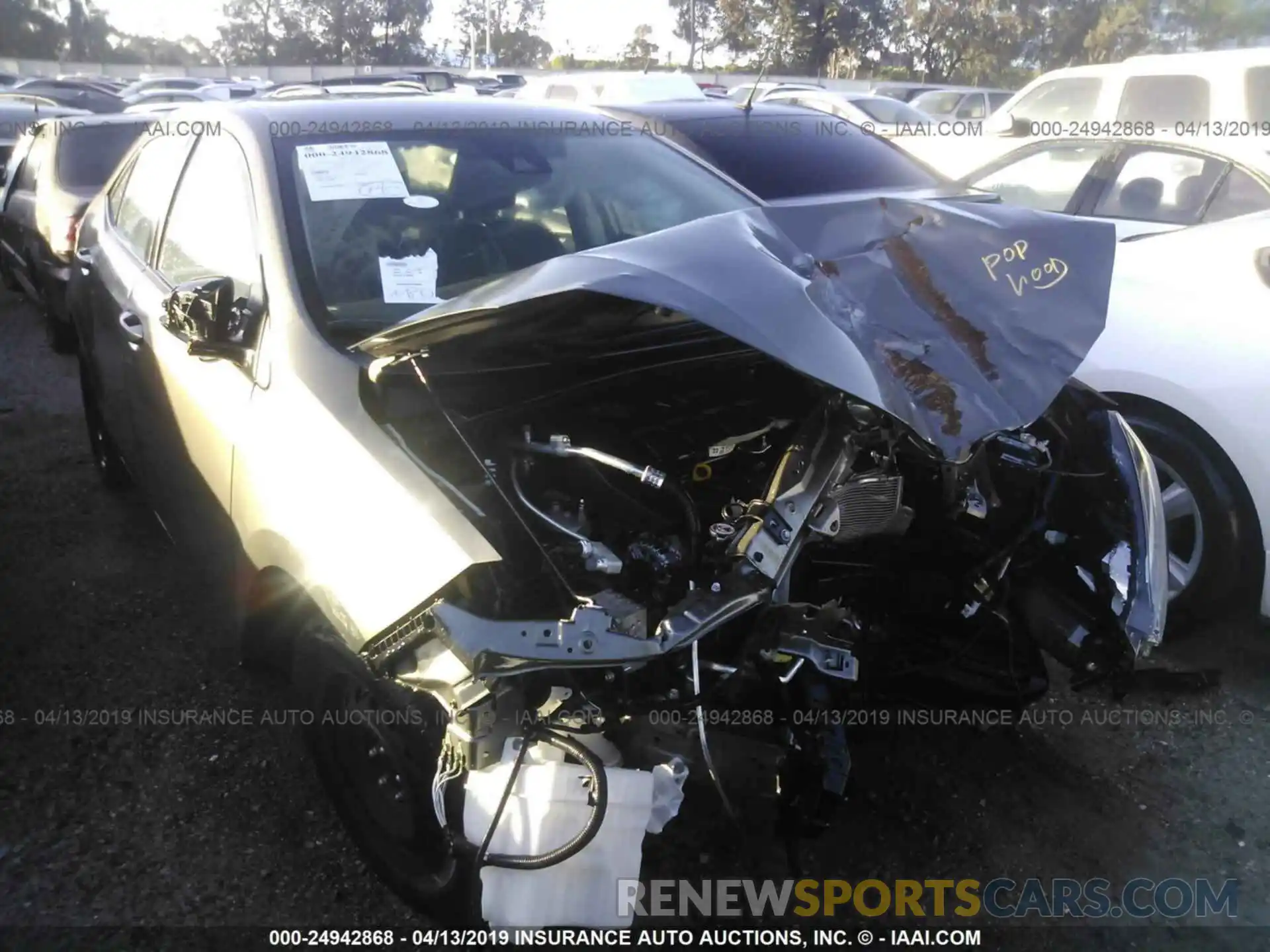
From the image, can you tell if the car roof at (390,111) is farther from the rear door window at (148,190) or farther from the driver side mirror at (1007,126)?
the driver side mirror at (1007,126)

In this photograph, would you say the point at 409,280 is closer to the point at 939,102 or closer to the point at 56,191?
the point at 56,191

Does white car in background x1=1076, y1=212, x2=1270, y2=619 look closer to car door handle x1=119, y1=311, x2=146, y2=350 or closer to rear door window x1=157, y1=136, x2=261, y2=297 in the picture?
rear door window x1=157, y1=136, x2=261, y2=297

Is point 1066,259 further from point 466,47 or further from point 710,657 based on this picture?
point 466,47

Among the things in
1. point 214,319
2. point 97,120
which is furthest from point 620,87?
point 214,319

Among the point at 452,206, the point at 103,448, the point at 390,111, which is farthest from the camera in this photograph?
the point at 103,448

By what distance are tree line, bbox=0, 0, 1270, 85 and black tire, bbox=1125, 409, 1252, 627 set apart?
31.2m

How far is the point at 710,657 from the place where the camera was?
2.12 metres

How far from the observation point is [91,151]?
7.36 metres

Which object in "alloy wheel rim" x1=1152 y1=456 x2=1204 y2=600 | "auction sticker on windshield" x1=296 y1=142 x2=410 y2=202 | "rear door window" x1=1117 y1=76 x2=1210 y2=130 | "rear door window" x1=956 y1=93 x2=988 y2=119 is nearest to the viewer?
"auction sticker on windshield" x1=296 y1=142 x2=410 y2=202

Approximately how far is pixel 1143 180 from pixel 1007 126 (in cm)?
324

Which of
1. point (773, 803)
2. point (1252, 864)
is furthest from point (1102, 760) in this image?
point (773, 803)

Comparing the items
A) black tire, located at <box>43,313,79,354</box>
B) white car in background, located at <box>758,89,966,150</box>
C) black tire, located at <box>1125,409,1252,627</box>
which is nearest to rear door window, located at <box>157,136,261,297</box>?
black tire, located at <box>1125,409,1252,627</box>

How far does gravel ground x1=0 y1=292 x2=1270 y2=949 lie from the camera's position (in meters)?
2.54

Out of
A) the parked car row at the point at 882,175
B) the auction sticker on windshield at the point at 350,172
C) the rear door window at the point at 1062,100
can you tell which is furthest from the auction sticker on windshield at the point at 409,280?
the rear door window at the point at 1062,100
